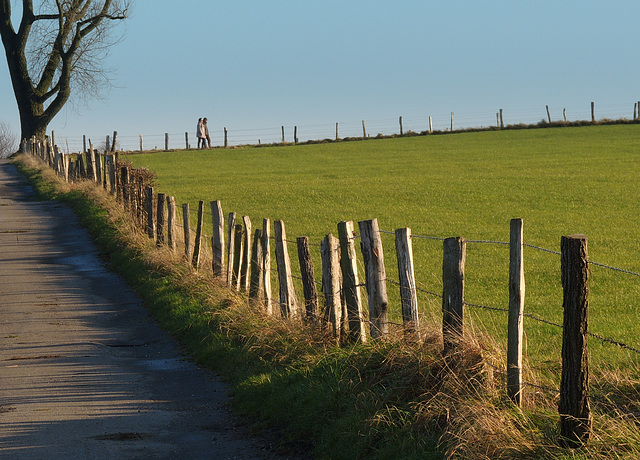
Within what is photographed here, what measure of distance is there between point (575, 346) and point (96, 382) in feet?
17.5

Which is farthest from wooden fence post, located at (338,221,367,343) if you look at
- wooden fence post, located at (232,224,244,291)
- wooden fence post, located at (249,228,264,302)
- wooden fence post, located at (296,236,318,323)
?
wooden fence post, located at (232,224,244,291)

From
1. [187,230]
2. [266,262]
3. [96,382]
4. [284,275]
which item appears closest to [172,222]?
[187,230]

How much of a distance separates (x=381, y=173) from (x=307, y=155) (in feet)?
43.2

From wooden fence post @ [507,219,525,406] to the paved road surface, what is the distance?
203 centimetres

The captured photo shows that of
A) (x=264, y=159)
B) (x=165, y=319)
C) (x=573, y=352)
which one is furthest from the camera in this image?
(x=264, y=159)

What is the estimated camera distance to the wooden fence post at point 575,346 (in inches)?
201

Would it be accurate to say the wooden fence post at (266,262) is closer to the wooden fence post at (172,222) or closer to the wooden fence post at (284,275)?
the wooden fence post at (284,275)

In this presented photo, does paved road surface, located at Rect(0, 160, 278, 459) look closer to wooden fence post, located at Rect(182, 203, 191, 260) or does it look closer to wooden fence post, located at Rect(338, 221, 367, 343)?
wooden fence post, located at Rect(182, 203, 191, 260)

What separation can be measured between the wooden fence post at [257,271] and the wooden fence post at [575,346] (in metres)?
5.60

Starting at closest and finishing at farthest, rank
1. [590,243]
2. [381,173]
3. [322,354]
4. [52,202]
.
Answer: [322,354]
[590,243]
[52,202]
[381,173]

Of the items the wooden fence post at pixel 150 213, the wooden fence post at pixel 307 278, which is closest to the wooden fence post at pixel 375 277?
the wooden fence post at pixel 307 278

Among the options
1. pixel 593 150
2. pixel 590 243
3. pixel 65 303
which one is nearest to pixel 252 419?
pixel 65 303

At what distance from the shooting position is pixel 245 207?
958 inches

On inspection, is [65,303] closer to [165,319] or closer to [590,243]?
[165,319]
